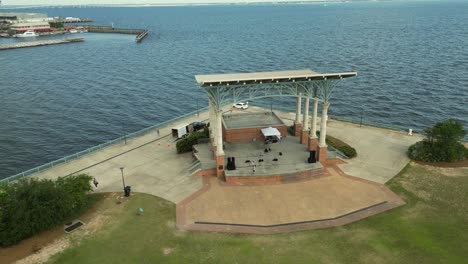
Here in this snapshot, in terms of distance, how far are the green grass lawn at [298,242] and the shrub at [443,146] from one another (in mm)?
8739

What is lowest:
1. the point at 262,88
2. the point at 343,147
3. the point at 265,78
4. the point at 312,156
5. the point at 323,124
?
the point at 343,147

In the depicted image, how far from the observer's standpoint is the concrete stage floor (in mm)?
29047

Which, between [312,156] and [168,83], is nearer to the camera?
[312,156]

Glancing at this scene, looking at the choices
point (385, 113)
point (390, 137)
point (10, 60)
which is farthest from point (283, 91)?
point (10, 60)

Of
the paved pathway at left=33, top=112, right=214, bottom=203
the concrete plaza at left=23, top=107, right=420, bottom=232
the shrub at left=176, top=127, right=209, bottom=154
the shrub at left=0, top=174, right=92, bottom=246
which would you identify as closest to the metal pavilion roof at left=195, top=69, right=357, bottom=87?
the concrete plaza at left=23, top=107, right=420, bottom=232

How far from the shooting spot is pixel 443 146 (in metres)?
39.2

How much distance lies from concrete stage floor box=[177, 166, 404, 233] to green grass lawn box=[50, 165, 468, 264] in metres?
1.10

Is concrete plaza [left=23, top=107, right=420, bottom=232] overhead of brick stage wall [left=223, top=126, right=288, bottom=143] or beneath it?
beneath

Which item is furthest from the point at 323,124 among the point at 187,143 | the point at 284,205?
the point at 187,143

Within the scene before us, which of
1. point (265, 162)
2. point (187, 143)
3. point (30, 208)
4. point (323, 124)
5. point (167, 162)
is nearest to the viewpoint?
point (30, 208)

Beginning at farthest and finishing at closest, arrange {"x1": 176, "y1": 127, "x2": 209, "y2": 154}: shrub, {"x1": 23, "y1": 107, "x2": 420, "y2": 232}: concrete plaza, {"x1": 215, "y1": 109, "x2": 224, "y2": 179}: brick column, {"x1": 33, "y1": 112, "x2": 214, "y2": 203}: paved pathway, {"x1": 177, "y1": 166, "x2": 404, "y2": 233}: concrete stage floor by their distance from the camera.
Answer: {"x1": 176, "y1": 127, "x2": 209, "y2": 154}: shrub, {"x1": 215, "y1": 109, "x2": 224, "y2": 179}: brick column, {"x1": 33, "y1": 112, "x2": 214, "y2": 203}: paved pathway, {"x1": 23, "y1": 107, "x2": 420, "y2": 232}: concrete plaza, {"x1": 177, "y1": 166, "x2": 404, "y2": 233}: concrete stage floor

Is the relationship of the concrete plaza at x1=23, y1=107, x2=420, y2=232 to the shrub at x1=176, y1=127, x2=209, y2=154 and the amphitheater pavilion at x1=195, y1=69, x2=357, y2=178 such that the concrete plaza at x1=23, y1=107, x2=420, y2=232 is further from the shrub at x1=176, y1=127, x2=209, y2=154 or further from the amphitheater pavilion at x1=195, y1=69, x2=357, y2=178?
the amphitheater pavilion at x1=195, y1=69, x2=357, y2=178

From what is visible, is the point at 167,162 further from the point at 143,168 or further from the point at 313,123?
the point at 313,123

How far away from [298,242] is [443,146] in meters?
23.1
